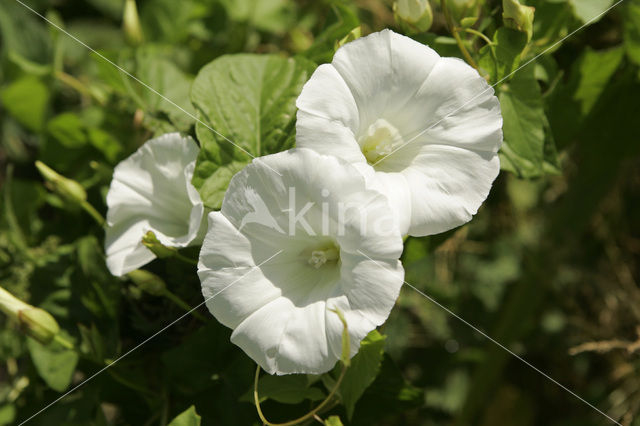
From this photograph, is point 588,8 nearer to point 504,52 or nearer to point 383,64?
point 504,52

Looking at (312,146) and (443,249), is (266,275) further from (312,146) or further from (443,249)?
(443,249)

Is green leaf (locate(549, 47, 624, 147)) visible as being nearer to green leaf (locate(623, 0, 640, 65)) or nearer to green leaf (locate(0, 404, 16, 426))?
green leaf (locate(623, 0, 640, 65))

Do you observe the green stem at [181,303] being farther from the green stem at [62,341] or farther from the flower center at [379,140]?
the flower center at [379,140]

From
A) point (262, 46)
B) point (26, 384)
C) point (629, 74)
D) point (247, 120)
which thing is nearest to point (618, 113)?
point (629, 74)

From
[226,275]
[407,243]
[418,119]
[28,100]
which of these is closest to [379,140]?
[418,119]

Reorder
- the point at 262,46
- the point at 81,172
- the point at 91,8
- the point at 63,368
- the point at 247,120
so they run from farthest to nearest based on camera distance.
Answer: the point at 91,8, the point at 262,46, the point at 81,172, the point at 63,368, the point at 247,120

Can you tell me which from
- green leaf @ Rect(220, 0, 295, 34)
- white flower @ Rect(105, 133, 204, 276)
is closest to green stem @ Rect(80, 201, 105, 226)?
white flower @ Rect(105, 133, 204, 276)

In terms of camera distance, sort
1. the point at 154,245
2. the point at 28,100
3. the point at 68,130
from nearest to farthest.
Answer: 1. the point at 154,245
2. the point at 68,130
3. the point at 28,100
